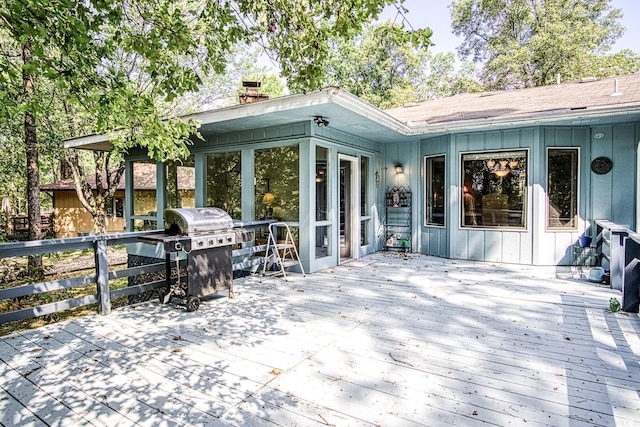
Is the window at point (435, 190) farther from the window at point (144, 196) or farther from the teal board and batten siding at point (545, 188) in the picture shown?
the window at point (144, 196)

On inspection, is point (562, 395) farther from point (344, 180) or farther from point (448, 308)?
point (344, 180)

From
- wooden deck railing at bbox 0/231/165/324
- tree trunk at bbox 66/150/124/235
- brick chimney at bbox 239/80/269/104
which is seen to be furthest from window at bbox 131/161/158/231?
tree trunk at bbox 66/150/124/235

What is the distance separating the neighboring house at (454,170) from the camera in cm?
571

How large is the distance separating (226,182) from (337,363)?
4.86 m

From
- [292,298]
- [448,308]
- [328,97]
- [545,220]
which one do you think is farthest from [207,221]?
[545,220]

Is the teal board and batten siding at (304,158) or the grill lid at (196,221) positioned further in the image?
the teal board and batten siding at (304,158)

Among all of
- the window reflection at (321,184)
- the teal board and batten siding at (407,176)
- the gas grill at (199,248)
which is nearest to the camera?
the gas grill at (199,248)

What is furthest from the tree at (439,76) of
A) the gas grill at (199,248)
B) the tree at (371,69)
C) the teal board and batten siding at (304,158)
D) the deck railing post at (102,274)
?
the deck railing post at (102,274)

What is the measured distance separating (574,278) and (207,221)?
5409 mm

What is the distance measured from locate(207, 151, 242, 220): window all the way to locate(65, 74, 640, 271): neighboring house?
0.03m

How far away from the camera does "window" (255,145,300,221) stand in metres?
5.89

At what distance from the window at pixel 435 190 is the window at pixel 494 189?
0.45 meters

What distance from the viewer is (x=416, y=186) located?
765cm

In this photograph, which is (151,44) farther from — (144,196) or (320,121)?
(144,196)
